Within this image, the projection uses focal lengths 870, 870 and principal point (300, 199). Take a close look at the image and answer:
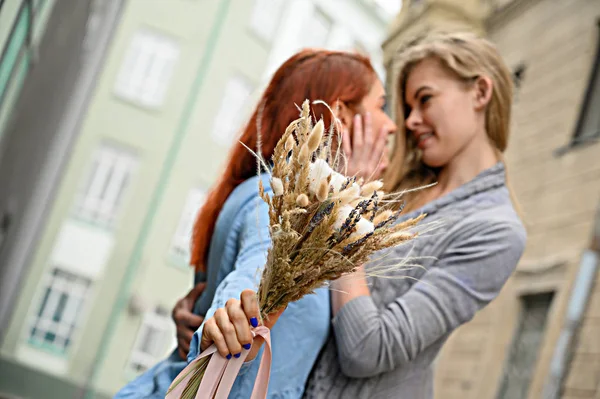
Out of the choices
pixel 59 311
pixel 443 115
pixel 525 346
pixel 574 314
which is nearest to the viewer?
pixel 443 115

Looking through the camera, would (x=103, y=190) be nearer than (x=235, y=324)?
No

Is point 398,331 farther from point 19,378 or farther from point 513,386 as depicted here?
point 19,378

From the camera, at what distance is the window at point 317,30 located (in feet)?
33.0

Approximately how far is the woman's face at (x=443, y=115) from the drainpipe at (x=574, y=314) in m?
3.07

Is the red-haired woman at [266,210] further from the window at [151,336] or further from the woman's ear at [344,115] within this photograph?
the window at [151,336]

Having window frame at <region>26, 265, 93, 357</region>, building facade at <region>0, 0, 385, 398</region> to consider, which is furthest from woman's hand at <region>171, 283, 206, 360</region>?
window frame at <region>26, 265, 93, 357</region>

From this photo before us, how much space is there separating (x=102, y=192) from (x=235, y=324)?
32.3ft

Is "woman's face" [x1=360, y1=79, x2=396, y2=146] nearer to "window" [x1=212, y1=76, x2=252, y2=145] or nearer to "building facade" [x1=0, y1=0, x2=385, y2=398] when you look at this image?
"building facade" [x1=0, y1=0, x2=385, y2=398]

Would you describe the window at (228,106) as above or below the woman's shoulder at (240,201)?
above

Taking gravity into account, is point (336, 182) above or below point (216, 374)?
above

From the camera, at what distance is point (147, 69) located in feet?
37.1

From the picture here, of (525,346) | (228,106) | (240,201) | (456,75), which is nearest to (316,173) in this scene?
(240,201)

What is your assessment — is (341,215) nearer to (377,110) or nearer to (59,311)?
(377,110)

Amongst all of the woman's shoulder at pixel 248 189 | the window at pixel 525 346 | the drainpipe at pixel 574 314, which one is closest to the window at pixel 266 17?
the window at pixel 525 346
